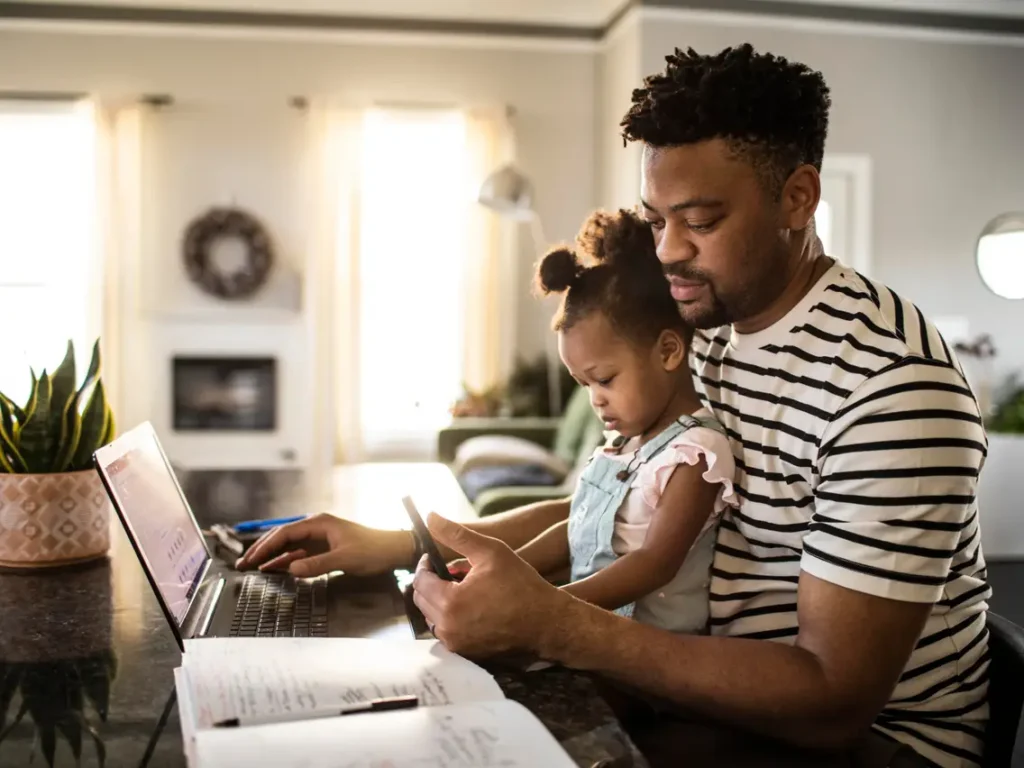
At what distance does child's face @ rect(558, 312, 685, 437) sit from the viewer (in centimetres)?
138

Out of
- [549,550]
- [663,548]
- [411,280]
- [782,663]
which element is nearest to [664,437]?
[663,548]

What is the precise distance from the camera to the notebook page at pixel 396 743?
73 centimetres

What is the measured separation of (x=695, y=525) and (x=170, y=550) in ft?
2.14

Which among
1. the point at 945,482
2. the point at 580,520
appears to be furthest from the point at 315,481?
the point at 945,482

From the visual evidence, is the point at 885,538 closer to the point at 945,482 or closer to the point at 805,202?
the point at 945,482

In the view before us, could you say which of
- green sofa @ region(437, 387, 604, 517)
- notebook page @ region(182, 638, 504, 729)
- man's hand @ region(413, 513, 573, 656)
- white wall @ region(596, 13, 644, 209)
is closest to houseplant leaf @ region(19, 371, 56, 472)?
notebook page @ region(182, 638, 504, 729)

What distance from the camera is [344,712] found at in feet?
2.69

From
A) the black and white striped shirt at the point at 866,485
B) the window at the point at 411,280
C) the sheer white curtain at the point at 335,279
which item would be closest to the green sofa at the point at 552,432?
the window at the point at 411,280

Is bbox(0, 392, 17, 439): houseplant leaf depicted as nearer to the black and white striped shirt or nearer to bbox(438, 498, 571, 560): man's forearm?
bbox(438, 498, 571, 560): man's forearm

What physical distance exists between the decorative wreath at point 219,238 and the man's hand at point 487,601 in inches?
192

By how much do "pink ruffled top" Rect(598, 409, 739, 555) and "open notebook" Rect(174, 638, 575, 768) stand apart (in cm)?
41

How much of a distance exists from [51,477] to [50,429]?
7cm

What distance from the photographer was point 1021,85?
570 cm

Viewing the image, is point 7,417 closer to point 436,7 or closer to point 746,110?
point 746,110
